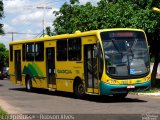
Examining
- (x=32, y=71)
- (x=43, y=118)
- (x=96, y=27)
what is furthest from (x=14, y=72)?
(x=43, y=118)

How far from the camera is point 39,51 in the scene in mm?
26281

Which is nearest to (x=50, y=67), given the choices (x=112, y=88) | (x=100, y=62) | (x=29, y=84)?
(x=29, y=84)

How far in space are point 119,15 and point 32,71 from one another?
6937 millimetres

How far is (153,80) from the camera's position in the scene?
33375 millimetres

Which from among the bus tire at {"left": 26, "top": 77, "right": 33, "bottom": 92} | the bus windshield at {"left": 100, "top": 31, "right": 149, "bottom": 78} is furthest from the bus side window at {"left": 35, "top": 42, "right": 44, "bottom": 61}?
the bus windshield at {"left": 100, "top": 31, "right": 149, "bottom": 78}

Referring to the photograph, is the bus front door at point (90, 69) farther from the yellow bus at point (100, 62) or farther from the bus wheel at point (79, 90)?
the bus wheel at point (79, 90)

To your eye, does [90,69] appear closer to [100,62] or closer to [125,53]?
[100,62]

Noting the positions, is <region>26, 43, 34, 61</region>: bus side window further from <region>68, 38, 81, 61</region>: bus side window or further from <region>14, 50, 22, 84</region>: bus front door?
<region>68, 38, 81, 61</region>: bus side window

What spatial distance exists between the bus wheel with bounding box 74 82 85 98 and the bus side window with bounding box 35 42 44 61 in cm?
433

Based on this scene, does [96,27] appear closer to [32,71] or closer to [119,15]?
[119,15]

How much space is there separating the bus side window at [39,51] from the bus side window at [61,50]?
2.26 m

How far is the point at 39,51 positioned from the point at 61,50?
125 inches

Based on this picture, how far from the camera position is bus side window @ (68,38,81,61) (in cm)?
2164

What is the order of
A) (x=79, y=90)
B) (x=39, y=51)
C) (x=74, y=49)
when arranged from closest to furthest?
(x=79, y=90), (x=74, y=49), (x=39, y=51)
